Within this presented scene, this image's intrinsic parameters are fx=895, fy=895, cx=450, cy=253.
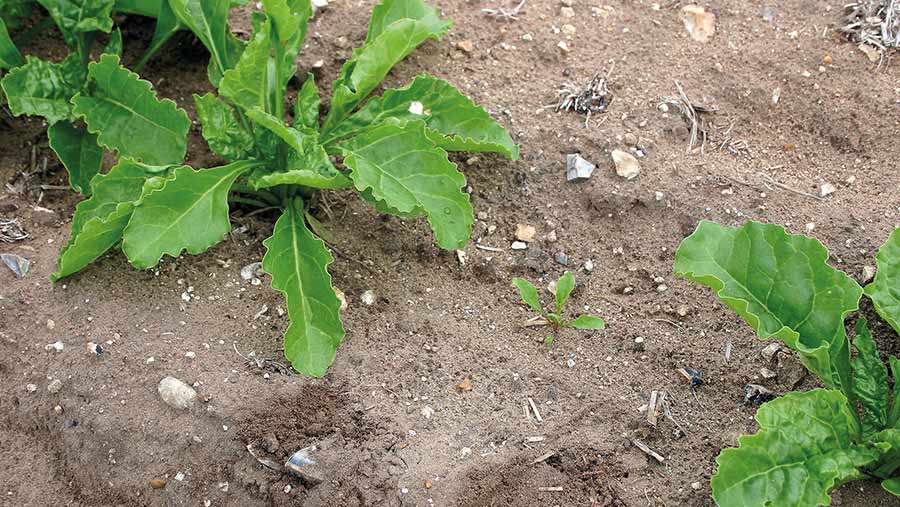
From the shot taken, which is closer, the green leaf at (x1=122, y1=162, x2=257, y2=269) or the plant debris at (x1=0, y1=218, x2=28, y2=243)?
the green leaf at (x1=122, y1=162, x2=257, y2=269)

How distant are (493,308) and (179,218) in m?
1.28

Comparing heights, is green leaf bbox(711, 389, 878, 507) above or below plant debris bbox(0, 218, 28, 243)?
above

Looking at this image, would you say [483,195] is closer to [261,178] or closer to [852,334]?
[261,178]

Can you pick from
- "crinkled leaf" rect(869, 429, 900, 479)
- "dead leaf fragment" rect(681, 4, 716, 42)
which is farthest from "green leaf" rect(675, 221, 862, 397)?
"dead leaf fragment" rect(681, 4, 716, 42)

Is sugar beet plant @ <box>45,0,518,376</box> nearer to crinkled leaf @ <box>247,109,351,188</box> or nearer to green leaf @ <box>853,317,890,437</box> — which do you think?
crinkled leaf @ <box>247,109,351,188</box>

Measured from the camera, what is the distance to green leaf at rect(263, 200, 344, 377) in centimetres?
324

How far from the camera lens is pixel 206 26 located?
3844mm

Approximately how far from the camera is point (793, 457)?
2885 millimetres

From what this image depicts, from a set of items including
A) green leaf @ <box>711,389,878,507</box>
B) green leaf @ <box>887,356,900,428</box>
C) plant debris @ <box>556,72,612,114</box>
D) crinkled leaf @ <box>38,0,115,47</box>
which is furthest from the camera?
plant debris @ <box>556,72,612,114</box>

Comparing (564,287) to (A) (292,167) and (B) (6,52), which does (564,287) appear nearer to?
(A) (292,167)

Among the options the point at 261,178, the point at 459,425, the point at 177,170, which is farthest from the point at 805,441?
the point at 177,170

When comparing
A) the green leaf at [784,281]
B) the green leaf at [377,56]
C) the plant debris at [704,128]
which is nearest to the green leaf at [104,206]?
the green leaf at [377,56]

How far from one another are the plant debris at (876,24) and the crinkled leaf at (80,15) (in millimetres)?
3461

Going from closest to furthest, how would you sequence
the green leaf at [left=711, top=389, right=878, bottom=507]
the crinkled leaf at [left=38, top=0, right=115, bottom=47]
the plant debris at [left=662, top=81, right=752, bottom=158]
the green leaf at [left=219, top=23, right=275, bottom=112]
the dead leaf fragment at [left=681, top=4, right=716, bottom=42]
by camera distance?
the green leaf at [left=711, top=389, right=878, bottom=507] → the green leaf at [left=219, top=23, right=275, bottom=112] → the crinkled leaf at [left=38, top=0, right=115, bottom=47] → the plant debris at [left=662, top=81, right=752, bottom=158] → the dead leaf fragment at [left=681, top=4, right=716, bottom=42]
